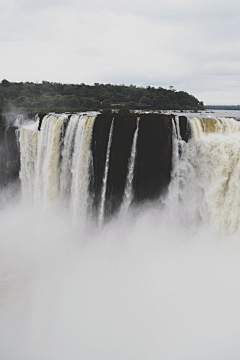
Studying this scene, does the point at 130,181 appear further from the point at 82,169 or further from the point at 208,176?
the point at 208,176

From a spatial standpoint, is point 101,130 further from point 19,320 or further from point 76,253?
point 19,320

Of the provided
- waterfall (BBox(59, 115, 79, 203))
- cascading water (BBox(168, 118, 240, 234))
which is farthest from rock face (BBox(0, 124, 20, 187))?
cascading water (BBox(168, 118, 240, 234))

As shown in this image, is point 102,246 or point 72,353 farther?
point 102,246

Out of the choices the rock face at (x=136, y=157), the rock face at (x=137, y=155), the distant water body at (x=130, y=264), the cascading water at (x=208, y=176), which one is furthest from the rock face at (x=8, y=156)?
the cascading water at (x=208, y=176)

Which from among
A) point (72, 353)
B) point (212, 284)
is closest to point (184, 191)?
point (212, 284)

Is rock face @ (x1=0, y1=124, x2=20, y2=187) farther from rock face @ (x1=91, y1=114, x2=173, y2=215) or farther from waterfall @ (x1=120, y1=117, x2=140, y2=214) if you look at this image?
waterfall @ (x1=120, y1=117, x2=140, y2=214)

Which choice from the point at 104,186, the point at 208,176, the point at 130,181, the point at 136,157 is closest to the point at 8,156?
the point at 104,186

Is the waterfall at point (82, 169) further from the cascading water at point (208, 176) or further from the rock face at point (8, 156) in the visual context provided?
the rock face at point (8, 156)
